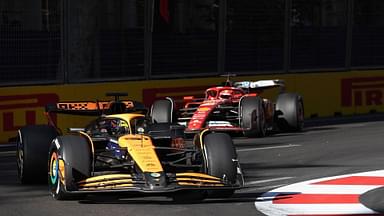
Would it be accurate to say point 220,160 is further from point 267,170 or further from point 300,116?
point 300,116

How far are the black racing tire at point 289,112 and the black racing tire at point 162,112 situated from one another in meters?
2.68

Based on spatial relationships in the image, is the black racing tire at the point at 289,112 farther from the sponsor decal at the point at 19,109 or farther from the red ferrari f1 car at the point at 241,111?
the sponsor decal at the point at 19,109

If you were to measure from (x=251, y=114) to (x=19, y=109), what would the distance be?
445 centimetres

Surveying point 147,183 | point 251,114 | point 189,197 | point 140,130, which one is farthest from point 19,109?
point 147,183

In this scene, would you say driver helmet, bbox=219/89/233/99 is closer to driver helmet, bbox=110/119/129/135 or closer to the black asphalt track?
the black asphalt track

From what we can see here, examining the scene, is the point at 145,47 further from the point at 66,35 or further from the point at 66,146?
the point at 66,146

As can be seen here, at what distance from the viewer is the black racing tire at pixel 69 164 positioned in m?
8.98

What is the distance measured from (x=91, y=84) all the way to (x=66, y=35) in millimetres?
1140

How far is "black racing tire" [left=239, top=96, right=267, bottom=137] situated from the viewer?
635 inches

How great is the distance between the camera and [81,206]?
9125mm

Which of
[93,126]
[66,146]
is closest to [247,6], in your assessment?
[93,126]

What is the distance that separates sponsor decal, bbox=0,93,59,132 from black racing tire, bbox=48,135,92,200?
678 cm

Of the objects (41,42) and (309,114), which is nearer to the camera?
(41,42)

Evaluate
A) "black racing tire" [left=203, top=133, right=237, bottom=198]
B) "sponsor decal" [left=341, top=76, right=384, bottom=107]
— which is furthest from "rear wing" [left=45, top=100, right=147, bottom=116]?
"sponsor decal" [left=341, top=76, right=384, bottom=107]
